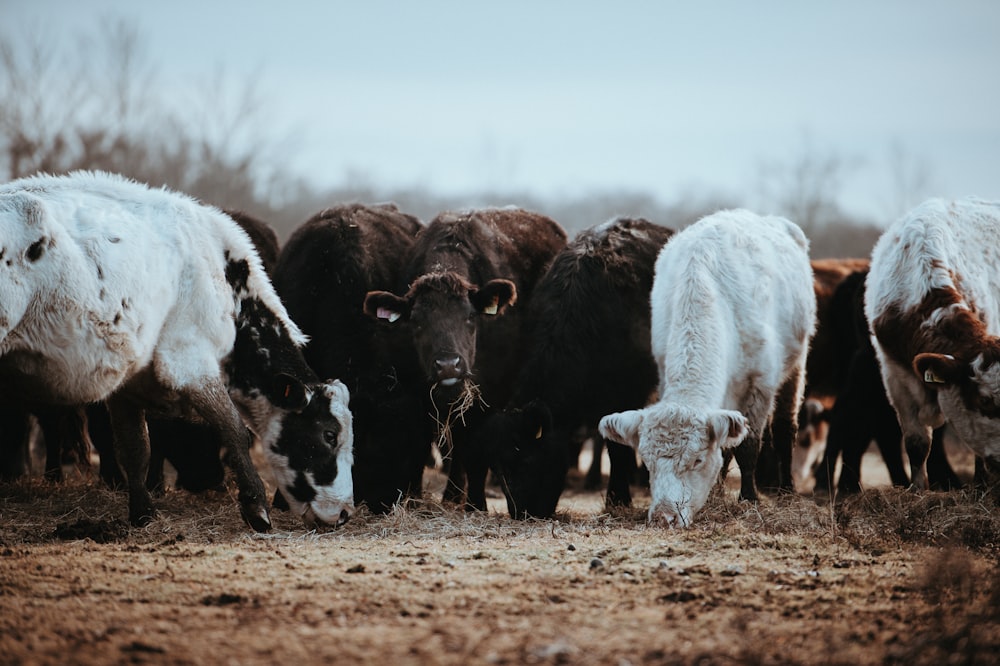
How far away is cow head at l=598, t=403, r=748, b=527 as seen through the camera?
22.5 ft

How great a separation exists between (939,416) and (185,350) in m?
5.81

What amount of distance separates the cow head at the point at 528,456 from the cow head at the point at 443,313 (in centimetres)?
50

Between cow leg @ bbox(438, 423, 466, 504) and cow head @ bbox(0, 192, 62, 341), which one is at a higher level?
cow head @ bbox(0, 192, 62, 341)

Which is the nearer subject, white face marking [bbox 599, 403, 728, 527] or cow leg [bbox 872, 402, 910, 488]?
white face marking [bbox 599, 403, 728, 527]

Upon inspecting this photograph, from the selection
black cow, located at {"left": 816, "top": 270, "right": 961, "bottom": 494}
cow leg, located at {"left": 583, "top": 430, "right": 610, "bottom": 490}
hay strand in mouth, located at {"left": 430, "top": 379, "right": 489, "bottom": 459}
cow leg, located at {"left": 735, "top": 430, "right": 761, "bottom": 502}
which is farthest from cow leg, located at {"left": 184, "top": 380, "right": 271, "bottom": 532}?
black cow, located at {"left": 816, "top": 270, "right": 961, "bottom": 494}

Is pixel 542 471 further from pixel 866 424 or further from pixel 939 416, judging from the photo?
pixel 866 424

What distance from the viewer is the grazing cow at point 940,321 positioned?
283 inches

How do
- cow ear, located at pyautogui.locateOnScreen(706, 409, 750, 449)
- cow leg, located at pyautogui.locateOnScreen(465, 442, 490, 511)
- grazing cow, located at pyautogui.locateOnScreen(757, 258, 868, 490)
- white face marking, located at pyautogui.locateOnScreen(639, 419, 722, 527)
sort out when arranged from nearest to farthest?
white face marking, located at pyautogui.locateOnScreen(639, 419, 722, 527) < cow ear, located at pyautogui.locateOnScreen(706, 409, 750, 449) < cow leg, located at pyautogui.locateOnScreen(465, 442, 490, 511) < grazing cow, located at pyautogui.locateOnScreen(757, 258, 868, 490)

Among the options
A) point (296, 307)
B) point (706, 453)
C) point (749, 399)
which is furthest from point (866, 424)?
point (296, 307)

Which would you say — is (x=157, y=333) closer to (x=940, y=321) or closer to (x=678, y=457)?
(x=678, y=457)

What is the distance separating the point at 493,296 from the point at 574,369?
892 millimetres

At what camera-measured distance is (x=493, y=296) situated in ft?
27.3

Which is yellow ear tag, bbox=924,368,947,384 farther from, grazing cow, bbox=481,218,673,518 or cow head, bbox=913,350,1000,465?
grazing cow, bbox=481,218,673,518

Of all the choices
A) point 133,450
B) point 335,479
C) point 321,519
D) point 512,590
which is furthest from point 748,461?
point 133,450
